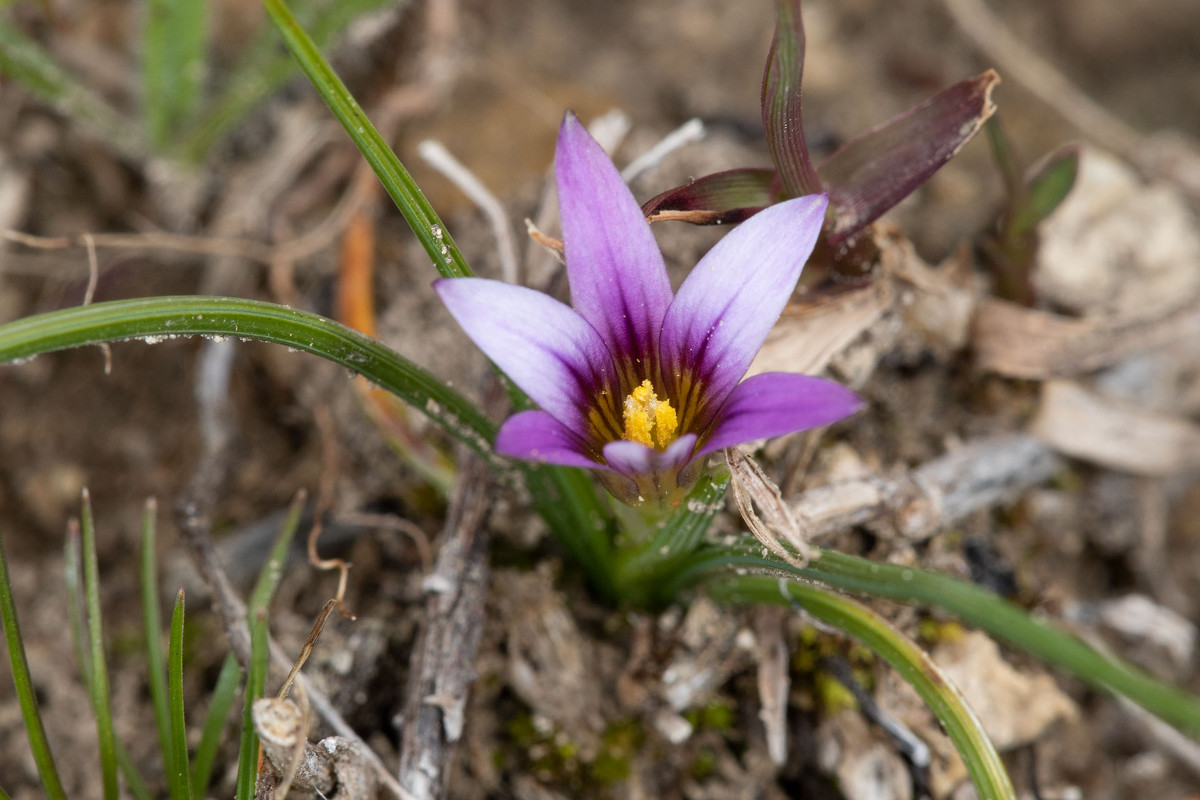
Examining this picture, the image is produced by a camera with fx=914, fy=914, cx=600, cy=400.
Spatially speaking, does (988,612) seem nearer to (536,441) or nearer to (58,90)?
(536,441)

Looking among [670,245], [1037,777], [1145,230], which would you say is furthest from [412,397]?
[1145,230]

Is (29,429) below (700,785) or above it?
above

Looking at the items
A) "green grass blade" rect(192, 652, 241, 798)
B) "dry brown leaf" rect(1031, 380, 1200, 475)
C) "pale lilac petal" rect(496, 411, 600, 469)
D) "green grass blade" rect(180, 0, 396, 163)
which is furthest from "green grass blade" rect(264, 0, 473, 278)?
"dry brown leaf" rect(1031, 380, 1200, 475)

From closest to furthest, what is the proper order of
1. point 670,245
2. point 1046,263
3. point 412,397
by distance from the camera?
point 412,397, point 670,245, point 1046,263

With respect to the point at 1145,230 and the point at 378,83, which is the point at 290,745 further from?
the point at 1145,230

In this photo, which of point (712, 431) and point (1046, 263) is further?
point (1046, 263)

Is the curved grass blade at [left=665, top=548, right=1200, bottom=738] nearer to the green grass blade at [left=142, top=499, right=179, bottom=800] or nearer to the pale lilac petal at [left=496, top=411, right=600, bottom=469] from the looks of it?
the pale lilac petal at [left=496, top=411, right=600, bottom=469]

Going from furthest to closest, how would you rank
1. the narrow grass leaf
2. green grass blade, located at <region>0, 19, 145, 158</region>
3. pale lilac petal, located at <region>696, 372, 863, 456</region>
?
→ green grass blade, located at <region>0, 19, 145, 158</region>
the narrow grass leaf
pale lilac petal, located at <region>696, 372, 863, 456</region>
